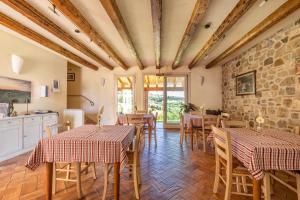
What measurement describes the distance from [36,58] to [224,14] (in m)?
4.46

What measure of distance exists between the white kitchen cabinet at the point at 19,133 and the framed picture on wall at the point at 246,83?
5.32m

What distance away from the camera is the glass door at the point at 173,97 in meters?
6.77

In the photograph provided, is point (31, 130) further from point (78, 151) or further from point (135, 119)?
point (78, 151)

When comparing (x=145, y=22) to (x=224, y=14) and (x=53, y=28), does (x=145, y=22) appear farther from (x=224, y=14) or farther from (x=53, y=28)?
(x=53, y=28)

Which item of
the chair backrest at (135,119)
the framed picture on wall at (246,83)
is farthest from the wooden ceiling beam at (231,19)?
the chair backrest at (135,119)

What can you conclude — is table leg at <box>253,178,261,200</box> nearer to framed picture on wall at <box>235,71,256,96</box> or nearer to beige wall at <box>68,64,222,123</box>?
framed picture on wall at <box>235,71,256,96</box>

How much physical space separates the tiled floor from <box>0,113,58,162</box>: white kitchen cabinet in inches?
8.1

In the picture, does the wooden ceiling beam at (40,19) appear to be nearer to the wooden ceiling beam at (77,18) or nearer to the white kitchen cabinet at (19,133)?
the wooden ceiling beam at (77,18)

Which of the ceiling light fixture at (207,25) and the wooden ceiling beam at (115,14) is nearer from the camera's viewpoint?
the wooden ceiling beam at (115,14)

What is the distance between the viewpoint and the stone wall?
2982mm

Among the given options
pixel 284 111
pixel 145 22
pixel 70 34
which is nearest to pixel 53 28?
pixel 70 34

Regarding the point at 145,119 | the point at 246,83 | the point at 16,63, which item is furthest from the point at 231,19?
the point at 16,63

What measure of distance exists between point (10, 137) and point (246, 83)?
5.67 meters

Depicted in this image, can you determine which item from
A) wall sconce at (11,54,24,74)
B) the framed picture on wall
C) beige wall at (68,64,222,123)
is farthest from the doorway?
wall sconce at (11,54,24,74)
